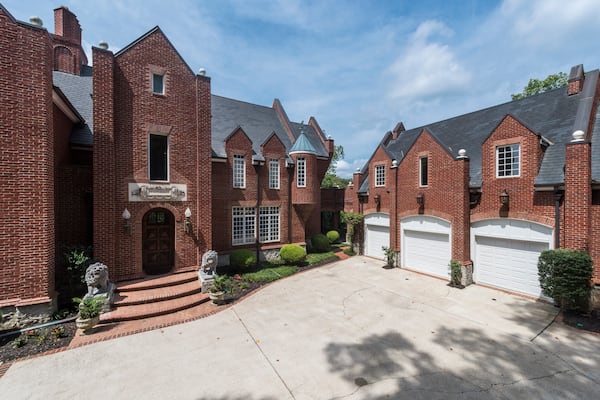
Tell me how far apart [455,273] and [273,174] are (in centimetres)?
1101

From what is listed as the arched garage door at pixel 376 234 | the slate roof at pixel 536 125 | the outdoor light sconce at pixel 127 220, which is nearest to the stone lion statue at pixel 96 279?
the outdoor light sconce at pixel 127 220

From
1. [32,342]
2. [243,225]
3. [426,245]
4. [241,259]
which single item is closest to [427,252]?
[426,245]

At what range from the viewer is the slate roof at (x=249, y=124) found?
591 inches

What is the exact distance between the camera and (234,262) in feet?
42.9

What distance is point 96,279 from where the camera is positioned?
8.09 meters

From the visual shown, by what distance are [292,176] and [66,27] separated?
19.2 metres

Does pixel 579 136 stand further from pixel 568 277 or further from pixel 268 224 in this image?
pixel 268 224

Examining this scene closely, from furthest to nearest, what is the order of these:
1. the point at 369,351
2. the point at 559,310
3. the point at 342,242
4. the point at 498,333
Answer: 1. the point at 342,242
2. the point at 559,310
3. the point at 498,333
4. the point at 369,351

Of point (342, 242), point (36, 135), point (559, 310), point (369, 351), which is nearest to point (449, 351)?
point (369, 351)

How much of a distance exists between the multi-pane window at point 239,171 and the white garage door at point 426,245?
9.62 m

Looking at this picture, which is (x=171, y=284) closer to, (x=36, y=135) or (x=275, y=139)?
(x=36, y=135)

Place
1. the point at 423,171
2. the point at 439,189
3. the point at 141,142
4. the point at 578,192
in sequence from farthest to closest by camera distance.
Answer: the point at 423,171 < the point at 439,189 < the point at 141,142 < the point at 578,192

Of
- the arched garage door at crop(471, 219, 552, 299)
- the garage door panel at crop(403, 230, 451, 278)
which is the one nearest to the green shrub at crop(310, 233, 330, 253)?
the garage door panel at crop(403, 230, 451, 278)

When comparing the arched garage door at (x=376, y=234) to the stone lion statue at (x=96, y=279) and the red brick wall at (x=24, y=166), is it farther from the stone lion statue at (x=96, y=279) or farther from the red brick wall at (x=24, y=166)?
the red brick wall at (x=24, y=166)
